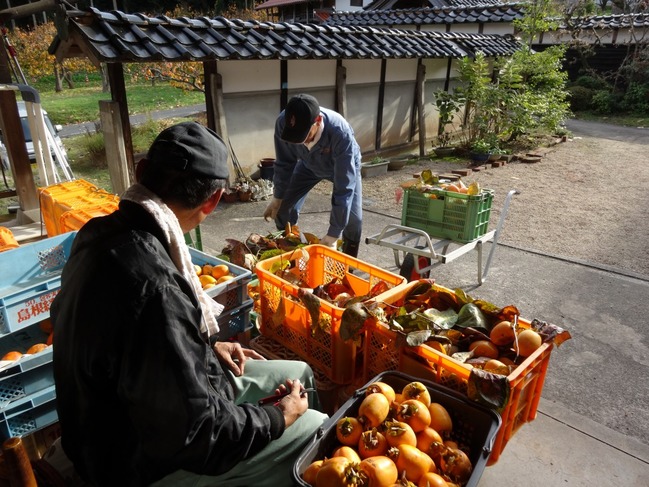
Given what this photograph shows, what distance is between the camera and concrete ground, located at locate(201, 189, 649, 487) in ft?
8.34

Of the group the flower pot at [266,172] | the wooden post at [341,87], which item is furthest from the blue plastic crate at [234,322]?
the wooden post at [341,87]

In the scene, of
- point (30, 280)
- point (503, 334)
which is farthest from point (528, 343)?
point (30, 280)

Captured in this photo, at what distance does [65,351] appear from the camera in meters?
1.36

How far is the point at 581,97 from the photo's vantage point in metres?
18.1

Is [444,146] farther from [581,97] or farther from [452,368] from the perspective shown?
[452,368]

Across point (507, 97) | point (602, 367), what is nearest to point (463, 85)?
point (507, 97)

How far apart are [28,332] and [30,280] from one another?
1.10ft

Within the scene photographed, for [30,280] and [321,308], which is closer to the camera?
[321,308]

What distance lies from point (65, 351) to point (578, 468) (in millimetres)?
2630

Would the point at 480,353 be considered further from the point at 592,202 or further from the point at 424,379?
the point at 592,202

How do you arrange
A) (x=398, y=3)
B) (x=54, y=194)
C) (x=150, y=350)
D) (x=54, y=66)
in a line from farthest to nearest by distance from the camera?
(x=398, y=3) < (x=54, y=66) < (x=54, y=194) < (x=150, y=350)

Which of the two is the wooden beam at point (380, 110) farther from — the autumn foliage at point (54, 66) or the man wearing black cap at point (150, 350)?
the man wearing black cap at point (150, 350)

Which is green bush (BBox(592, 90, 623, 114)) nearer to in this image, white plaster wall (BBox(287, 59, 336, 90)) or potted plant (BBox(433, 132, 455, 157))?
potted plant (BBox(433, 132, 455, 157))

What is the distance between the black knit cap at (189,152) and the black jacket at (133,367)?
0.59 feet
